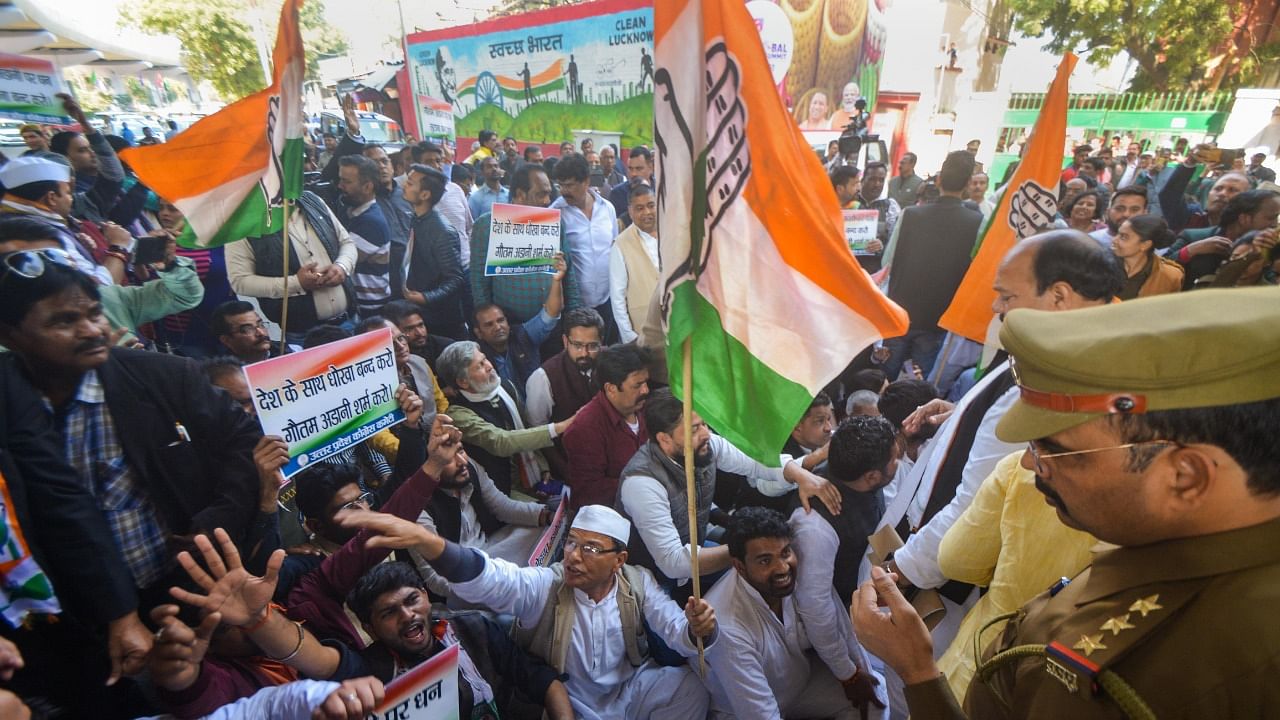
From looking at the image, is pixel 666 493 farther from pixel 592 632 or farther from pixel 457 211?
pixel 457 211

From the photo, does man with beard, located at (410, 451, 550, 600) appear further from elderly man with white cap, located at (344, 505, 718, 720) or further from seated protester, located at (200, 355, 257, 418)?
seated protester, located at (200, 355, 257, 418)

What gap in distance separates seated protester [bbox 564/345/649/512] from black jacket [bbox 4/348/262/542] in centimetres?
145

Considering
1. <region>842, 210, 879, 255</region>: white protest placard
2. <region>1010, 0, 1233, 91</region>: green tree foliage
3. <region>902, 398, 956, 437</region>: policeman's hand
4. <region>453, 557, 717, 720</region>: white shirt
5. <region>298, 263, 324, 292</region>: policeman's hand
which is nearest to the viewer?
<region>453, 557, 717, 720</region>: white shirt

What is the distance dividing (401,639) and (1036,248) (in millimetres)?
2676

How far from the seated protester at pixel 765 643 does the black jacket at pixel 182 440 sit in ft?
6.39

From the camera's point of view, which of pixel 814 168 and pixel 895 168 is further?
pixel 895 168

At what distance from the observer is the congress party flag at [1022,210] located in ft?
11.0

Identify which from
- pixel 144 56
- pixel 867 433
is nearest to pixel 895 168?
pixel 867 433

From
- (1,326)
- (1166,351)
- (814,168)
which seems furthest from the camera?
(814,168)

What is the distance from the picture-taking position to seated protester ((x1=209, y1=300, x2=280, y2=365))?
3.42 metres

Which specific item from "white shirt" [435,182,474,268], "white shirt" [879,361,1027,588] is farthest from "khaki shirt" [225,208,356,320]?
"white shirt" [879,361,1027,588]

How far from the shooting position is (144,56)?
18250mm

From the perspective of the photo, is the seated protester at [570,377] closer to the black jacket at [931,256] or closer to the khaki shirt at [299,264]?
the khaki shirt at [299,264]

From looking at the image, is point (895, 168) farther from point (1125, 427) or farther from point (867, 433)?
point (1125, 427)
